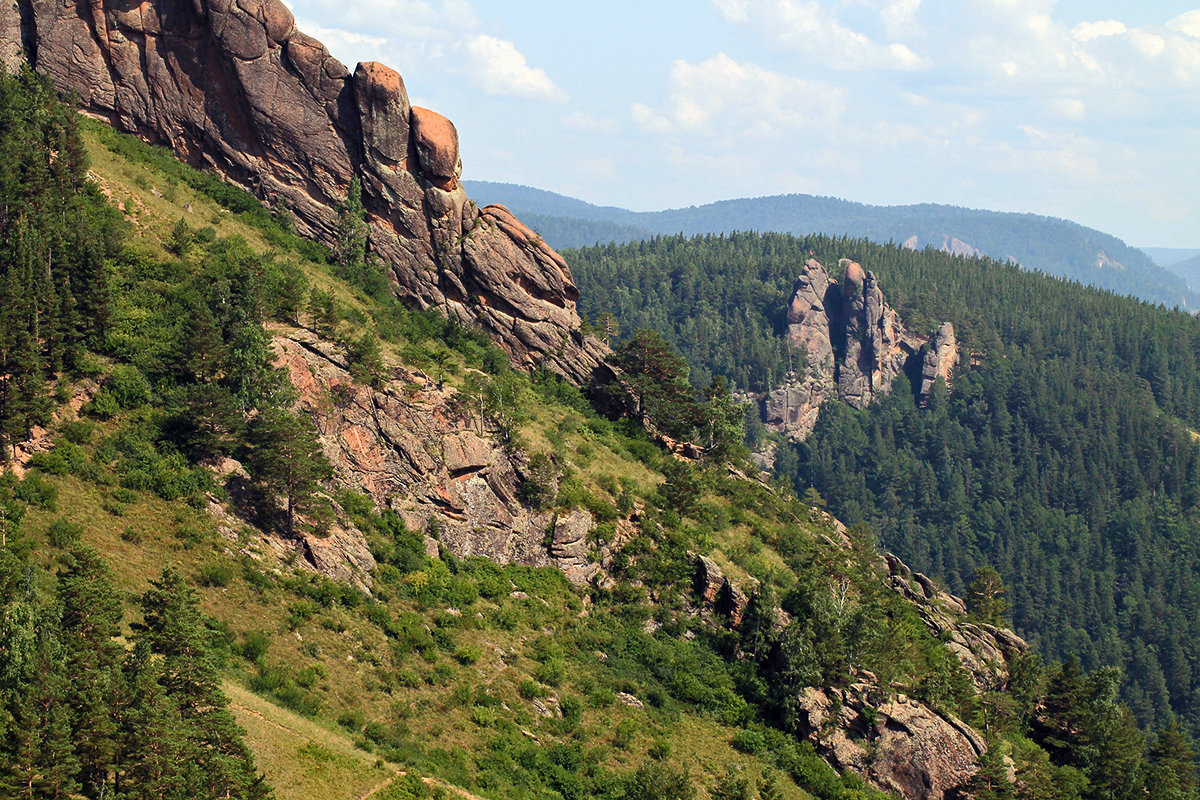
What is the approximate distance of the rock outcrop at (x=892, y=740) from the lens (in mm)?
52688

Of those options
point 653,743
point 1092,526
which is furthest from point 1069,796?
point 1092,526

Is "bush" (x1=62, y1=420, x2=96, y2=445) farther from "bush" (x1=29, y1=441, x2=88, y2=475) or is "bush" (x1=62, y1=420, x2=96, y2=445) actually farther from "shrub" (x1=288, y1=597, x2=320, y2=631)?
"shrub" (x1=288, y1=597, x2=320, y2=631)

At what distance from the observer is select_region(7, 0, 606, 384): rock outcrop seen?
229 ft

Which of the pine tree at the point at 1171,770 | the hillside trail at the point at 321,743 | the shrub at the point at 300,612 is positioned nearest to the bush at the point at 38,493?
A: the shrub at the point at 300,612

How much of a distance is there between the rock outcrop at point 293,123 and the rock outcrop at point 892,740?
1436 inches

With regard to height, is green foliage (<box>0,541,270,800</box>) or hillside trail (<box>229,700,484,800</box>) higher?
green foliage (<box>0,541,270,800</box>)

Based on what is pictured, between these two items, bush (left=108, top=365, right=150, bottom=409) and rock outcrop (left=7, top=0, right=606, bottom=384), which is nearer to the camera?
bush (left=108, top=365, right=150, bottom=409)

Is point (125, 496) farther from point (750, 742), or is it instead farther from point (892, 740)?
point (892, 740)

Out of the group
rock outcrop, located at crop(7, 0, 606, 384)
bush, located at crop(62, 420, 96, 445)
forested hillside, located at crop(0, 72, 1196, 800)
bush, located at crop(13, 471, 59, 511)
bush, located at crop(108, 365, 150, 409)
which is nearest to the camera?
forested hillside, located at crop(0, 72, 1196, 800)

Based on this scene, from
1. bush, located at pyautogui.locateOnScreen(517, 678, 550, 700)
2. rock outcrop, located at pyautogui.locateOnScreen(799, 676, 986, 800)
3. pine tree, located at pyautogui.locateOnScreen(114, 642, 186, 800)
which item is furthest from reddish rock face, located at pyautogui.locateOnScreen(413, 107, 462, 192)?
pine tree, located at pyautogui.locateOnScreen(114, 642, 186, 800)

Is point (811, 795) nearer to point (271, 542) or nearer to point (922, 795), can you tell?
point (922, 795)

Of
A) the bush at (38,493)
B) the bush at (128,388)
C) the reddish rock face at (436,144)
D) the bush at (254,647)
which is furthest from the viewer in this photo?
the reddish rock face at (436,144)

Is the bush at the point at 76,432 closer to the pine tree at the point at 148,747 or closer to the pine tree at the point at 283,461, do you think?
the pine tree at the point at 283,461

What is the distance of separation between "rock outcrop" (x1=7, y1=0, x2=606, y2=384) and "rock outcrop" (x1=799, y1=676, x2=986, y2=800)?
36486 millimetres
